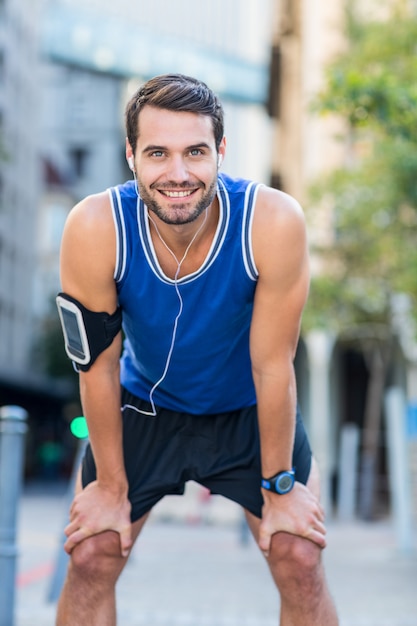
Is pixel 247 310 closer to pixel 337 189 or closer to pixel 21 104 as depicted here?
pixel 337 189

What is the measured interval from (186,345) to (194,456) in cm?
38

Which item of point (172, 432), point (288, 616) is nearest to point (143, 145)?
point (172, 432)

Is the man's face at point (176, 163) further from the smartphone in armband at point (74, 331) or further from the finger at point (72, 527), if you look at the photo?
the finger at point (72, 527)

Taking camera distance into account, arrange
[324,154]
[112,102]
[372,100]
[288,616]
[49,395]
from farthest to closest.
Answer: [112,102]
[49,395]
[324,154]
[372,100]
[288,616]

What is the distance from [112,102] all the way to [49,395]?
2245cm

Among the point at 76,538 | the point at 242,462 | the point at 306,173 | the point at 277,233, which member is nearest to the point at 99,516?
the point at 76,538

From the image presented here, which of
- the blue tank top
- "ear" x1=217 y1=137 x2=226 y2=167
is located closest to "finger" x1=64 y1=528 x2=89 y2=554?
the blue tank top

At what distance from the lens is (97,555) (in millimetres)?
3283

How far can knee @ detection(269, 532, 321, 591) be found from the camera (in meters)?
3.21

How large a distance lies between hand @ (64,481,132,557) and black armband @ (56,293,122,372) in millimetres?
391

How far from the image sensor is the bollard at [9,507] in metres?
5.15

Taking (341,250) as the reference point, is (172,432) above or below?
below

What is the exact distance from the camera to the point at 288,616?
3.26 metres

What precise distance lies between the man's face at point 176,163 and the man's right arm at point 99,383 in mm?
206
